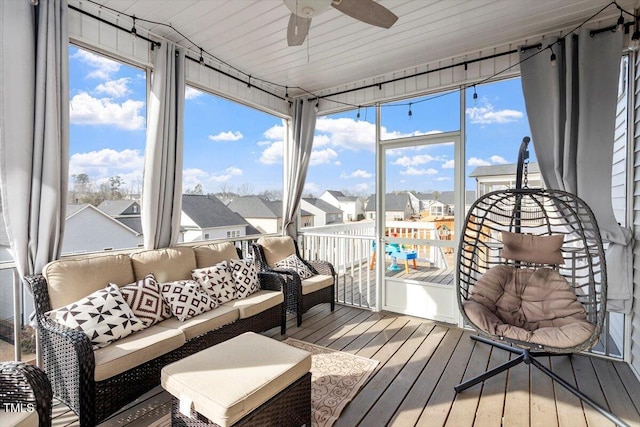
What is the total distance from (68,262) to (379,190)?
10.6 ft

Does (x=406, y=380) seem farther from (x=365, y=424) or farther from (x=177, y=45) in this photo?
(x=177, y=45)

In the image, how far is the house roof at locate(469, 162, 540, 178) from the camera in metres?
3.23

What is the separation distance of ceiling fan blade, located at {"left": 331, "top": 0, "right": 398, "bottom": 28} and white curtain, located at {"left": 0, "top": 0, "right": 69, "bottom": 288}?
6.86 feet

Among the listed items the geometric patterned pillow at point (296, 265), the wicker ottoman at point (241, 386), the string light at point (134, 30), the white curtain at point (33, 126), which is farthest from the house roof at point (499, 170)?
the white curtain at point (33, 126)

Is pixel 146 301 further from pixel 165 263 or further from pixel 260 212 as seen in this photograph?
pixel 260 212

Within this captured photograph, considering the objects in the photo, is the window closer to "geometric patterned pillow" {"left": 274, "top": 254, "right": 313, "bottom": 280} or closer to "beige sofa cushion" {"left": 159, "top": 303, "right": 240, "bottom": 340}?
"beige sofa cushion" {"left": 159, "top": 303, "right": 240, "bottom": 340}

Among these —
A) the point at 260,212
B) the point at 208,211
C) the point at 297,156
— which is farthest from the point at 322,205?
the point at 208,211

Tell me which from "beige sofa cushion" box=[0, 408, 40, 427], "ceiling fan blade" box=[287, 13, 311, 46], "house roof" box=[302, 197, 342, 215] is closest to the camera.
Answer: "beige sofa cushion" box=[0, 408, 40, 427]

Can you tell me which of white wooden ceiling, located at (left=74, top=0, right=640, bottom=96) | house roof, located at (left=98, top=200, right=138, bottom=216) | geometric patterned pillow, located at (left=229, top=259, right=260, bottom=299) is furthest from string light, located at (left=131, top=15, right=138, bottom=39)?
geometric patterned pillow, located at (left=229, top=259, right=260, bottom=299)

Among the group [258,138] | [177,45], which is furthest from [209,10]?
[258,138]

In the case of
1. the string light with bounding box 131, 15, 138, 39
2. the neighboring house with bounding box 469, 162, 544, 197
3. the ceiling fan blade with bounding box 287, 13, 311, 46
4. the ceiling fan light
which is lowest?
the neighboring house with bounding box 469, 162, 544, 197

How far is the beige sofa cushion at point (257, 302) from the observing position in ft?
9.25

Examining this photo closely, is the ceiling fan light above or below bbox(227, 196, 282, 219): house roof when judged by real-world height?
above

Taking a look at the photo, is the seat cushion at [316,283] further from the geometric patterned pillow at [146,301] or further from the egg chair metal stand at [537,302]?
the egg chair metal stand at [537,302]
